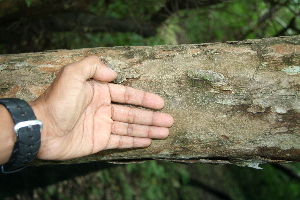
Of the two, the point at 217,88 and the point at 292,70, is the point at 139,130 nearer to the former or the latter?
the point at 217,88

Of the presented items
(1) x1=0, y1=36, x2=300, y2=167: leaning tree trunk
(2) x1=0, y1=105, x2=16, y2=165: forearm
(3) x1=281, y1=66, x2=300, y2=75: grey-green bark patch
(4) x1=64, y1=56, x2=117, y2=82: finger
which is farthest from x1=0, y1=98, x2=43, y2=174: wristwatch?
(3) x1=281, y1=66, x2=300, y2=75: grey-green bark patch

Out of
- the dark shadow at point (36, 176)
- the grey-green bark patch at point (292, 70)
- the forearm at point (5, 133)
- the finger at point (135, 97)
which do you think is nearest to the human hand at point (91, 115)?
the finger at point (135, 97)

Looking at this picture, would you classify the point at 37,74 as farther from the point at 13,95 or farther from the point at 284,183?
the point at 284,183

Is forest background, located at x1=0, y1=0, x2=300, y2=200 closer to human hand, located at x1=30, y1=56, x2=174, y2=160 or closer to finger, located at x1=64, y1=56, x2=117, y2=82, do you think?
human hand, located at x1=30, y1=56, x2=174, y2=160

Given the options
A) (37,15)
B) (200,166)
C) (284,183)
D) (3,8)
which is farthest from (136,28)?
(284,183)

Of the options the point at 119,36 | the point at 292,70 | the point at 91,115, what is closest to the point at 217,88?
the point at 292,70
